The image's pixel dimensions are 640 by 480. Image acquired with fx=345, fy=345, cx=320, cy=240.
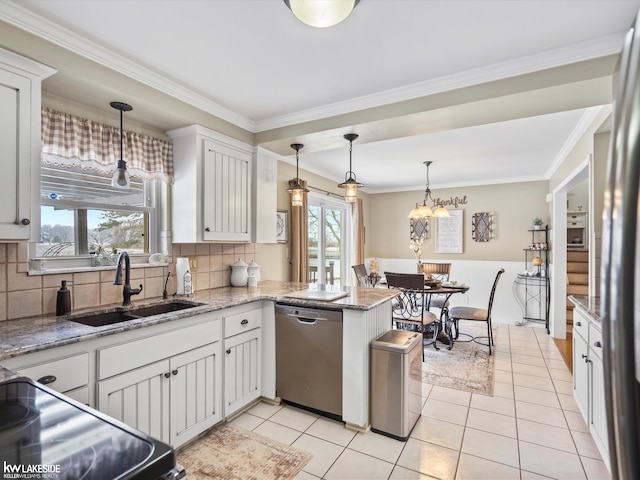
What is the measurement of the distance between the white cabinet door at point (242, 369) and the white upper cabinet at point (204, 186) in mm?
868

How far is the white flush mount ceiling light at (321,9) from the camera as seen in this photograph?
1.53m

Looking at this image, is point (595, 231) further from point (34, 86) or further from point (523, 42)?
point (34, 86)

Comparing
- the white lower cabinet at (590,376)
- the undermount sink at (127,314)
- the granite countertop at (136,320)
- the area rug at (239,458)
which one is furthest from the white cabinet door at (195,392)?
the white lower cabinet at (590,376)

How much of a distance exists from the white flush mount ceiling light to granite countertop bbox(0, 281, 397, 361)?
1.68 metres

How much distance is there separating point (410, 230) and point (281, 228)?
3.44m

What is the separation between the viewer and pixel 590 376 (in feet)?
7.27

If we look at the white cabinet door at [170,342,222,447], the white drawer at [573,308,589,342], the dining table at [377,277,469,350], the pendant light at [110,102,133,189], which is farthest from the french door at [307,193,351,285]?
the white drawer at [573,308,589,342]

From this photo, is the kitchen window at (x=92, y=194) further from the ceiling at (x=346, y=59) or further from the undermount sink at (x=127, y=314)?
the undermount sink at (x=127, y=314)

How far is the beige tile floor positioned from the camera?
2.01 meters

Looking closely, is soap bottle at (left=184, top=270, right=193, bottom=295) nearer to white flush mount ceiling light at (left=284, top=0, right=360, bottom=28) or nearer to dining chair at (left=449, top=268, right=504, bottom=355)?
white flush mount ceiling light at (left=284, top=0, right=360, bottom=28)

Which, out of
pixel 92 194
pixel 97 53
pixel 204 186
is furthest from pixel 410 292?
pixel 97 53

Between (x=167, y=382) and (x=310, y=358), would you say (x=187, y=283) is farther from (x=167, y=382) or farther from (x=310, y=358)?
(x=310, y=358)

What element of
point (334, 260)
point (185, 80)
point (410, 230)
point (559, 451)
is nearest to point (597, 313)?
point (559, 451)

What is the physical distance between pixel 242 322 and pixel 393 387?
1178 millimetres
